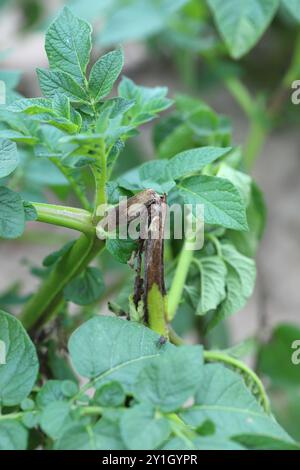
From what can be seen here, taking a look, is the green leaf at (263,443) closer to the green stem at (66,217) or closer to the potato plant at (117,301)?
the potato plant at (117,301)

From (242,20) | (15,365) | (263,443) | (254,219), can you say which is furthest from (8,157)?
(242,20)

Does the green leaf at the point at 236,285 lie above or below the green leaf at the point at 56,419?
below

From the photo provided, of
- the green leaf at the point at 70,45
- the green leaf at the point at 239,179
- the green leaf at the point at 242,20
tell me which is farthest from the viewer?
the green leaf at the point at 242,20

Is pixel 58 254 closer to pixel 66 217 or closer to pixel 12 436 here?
pixel 66 217

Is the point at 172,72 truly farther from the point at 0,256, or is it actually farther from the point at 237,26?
the point at 237,26

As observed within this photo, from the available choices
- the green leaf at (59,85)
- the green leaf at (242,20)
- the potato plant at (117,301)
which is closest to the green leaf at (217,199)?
the potato plant at (117,301)

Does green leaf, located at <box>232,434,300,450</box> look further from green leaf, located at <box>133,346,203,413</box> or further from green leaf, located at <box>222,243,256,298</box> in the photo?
green leaf, located at <box>222,243,256,298</box>
